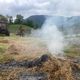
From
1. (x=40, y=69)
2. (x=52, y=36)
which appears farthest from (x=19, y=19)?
(x=40, y=69)

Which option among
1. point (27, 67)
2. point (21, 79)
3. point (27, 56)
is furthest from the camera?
point (27, 56)

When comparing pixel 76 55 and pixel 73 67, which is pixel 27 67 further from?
pixel 76 55

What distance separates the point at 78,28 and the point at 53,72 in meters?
45.2

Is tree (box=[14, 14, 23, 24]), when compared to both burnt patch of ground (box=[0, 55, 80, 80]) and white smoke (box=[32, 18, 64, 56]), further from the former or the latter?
burnt patch of ground (box=[0, 55, 80, 80])

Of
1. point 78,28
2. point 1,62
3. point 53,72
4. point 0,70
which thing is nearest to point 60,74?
point 53,72

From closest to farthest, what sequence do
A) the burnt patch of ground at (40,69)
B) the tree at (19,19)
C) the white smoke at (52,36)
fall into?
the burnt patch of ground at (40,69)
the white smoke at (52,36)
the tree at (19,19)

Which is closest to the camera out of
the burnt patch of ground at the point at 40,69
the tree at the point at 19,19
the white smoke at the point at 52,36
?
the burnt patch of ground at the point at 40,69

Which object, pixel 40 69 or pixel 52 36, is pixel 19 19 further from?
pixel 40 69

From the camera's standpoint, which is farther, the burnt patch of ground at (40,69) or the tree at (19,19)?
the tree at (19,19)

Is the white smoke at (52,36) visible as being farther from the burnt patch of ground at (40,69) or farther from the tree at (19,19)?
the tree at (19,19)

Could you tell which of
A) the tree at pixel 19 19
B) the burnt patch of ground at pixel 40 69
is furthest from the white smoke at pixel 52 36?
the tree at pixel 19 19

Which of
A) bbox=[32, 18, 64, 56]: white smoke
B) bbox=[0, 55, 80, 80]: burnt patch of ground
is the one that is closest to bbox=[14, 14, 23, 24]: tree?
bbox=[32, 18, 64, 56]: white smoke

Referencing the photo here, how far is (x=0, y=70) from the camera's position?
24.5 metres

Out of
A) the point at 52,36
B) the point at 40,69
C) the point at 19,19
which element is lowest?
the point at 40,69
